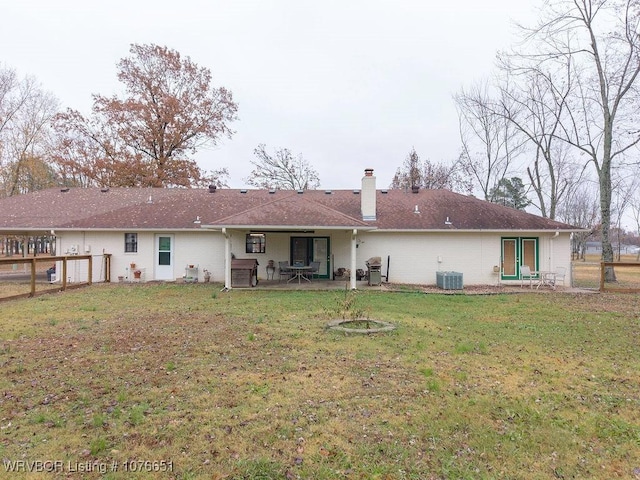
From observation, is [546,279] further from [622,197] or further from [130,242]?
[622,197]

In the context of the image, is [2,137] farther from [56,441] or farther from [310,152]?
[56,441]

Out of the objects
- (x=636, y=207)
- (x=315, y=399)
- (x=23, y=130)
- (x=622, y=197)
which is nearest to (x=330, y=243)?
(x=315, y=399)

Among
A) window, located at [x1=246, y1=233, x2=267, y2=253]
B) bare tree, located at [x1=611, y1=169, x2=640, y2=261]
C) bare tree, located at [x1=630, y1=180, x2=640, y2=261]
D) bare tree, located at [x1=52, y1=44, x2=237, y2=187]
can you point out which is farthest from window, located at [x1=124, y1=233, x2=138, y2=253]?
bare tree, located at [x1=630, y1=180, x2=640, y2=261]

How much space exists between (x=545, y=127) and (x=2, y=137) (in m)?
37.7

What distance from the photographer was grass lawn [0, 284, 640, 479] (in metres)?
2.91

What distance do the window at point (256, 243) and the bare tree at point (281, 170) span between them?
14266 mm

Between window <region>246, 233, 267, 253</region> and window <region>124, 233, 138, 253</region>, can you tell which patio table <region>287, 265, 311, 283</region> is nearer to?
window <region>246, 233, 267, 253</region>

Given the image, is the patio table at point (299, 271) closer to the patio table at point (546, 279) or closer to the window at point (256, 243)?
the window at point (256, 243)

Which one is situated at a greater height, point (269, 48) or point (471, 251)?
point (269, 48)

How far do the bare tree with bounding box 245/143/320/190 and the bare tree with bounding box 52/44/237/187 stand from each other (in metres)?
4.77

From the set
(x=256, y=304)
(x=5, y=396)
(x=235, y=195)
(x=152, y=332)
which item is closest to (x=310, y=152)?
(x=235, y=195)

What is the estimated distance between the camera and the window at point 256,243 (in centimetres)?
1522

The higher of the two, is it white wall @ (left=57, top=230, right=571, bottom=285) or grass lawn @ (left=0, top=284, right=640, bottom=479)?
white wall @ (left=57, top=230, right=571, bottom=285)

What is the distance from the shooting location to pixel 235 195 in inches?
717
